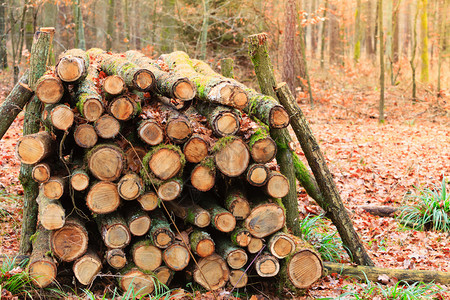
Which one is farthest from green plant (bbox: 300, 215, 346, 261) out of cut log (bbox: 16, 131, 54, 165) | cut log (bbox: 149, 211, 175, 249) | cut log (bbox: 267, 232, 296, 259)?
cut log (bbox: 16, 131, 54, 165)

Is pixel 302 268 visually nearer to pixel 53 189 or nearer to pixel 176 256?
pixel 176 256

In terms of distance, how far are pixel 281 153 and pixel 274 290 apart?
5.33ft

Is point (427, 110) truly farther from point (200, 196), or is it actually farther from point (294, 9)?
point (200, 196)

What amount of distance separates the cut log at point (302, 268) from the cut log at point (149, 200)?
1440mm

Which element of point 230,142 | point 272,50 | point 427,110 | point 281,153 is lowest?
point 427,110

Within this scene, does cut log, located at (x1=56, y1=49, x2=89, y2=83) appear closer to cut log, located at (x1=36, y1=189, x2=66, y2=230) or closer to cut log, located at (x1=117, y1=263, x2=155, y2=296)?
cut log, located at (x1=36, y1=189, x2=66, y2=230)

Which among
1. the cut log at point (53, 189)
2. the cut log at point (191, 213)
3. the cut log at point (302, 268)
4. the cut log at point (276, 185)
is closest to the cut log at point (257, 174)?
the cut log at point (276, 185)

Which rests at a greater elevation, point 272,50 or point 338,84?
point 272,50

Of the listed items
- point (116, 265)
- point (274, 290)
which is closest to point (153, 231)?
point (116, 265)

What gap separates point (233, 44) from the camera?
15.7 meters

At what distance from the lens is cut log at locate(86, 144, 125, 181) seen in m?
3.84

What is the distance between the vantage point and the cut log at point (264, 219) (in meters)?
4.13

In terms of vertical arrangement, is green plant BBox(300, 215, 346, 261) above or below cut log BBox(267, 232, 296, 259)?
below

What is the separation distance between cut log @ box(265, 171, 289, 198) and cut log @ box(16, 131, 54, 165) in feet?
7.28
